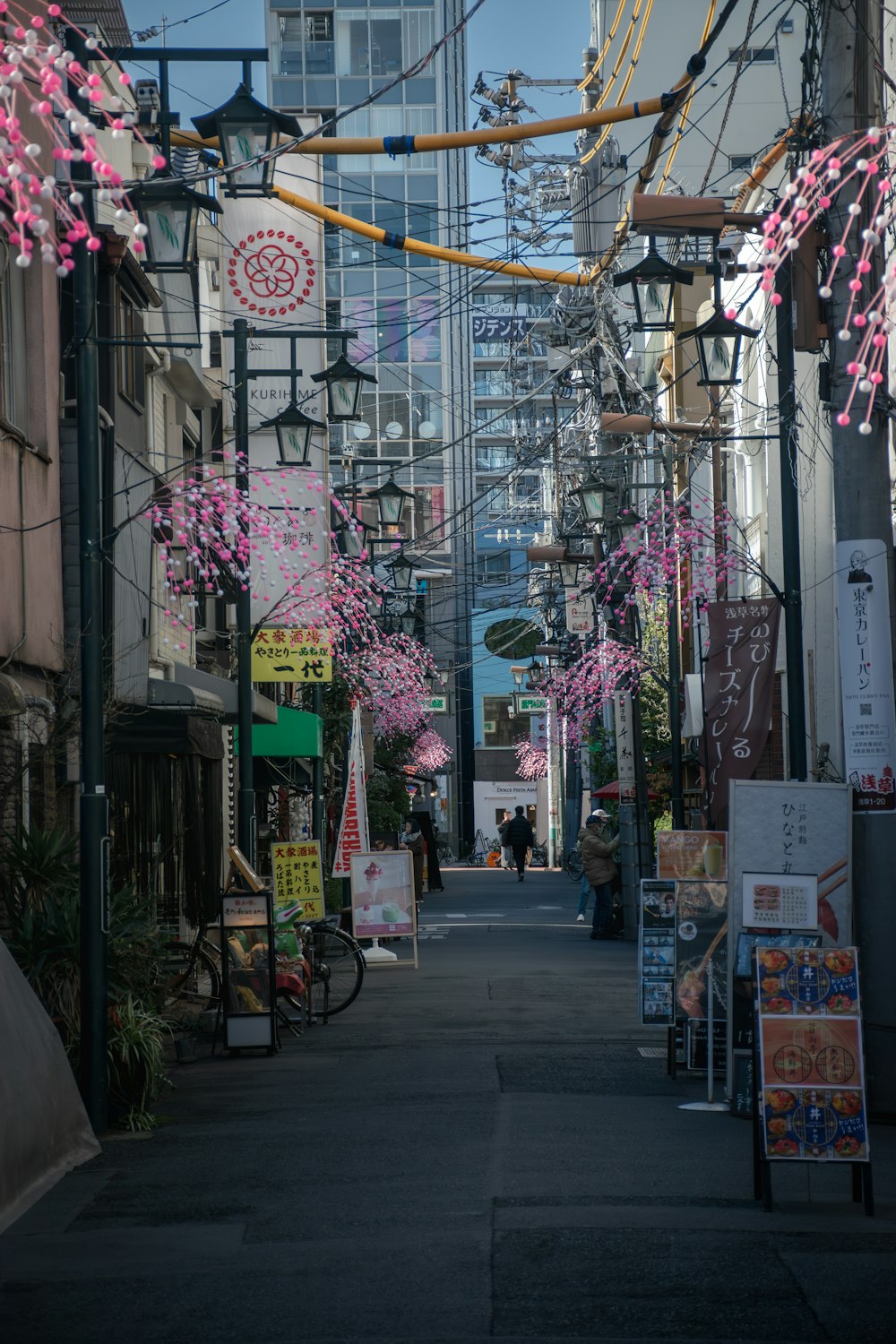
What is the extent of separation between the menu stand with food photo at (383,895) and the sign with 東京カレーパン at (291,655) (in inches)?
100

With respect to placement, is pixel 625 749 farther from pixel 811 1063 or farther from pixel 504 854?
pixel 504 854

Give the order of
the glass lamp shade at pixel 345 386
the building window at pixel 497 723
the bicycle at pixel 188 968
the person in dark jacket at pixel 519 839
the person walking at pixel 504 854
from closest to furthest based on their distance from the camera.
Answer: the bicycle at pixel 188 968 < the glass lamp shade at pixel 345 386 < the person in dark jacket at pixel 519 839 < the person walking at pixel 504 854 < the building window at pixel 497 723

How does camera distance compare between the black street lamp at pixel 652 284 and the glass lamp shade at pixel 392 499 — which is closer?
the black street lamp at pixel 652 284

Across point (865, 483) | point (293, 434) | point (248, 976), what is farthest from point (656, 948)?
point (293, 434)

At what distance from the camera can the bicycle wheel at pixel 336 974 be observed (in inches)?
680

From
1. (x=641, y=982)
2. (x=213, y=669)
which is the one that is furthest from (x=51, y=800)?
(x=213, y=669)

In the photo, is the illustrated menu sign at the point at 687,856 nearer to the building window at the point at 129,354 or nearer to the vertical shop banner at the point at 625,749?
the building window at the point at 129,354

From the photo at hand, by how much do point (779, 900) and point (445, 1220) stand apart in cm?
352

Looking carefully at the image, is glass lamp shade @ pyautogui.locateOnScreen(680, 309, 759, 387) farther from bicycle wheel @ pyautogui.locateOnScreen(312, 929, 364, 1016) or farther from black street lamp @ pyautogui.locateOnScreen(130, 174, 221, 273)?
bicycle wheel @ pyautogui.locateOnScreen(312, 929, 364, 1016)

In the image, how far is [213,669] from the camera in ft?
97.8

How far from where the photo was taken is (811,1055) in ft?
28.0

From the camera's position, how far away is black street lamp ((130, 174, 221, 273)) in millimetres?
11773

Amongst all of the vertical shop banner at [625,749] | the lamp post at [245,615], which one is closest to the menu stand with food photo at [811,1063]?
the lamp post at [245,615]

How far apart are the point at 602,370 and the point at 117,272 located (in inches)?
787
